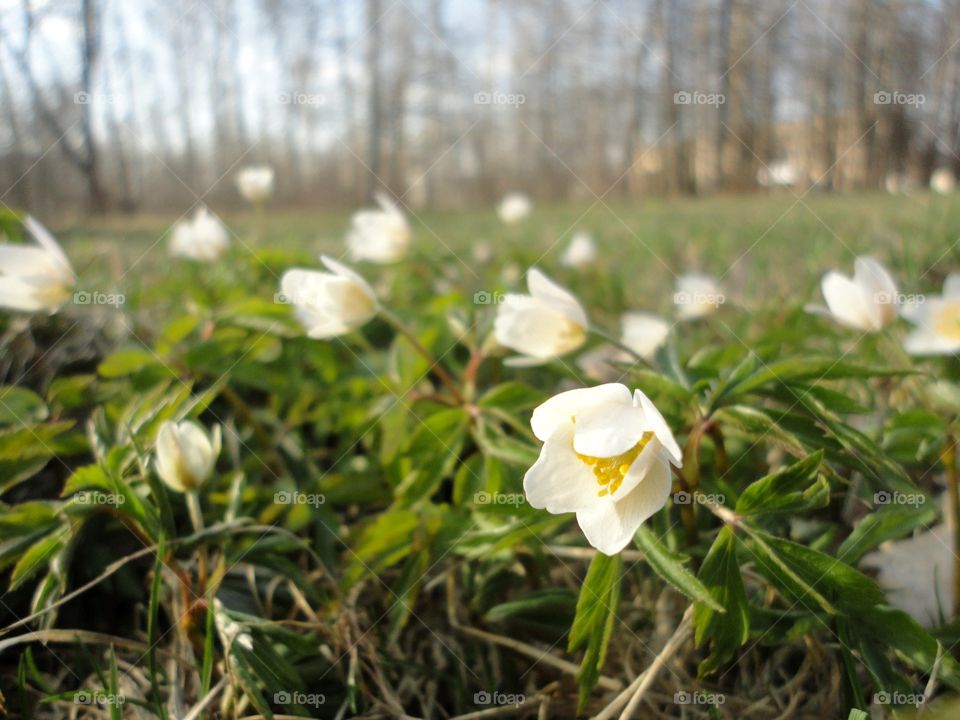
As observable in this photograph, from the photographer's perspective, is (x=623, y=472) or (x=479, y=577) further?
(x=479, y=577)

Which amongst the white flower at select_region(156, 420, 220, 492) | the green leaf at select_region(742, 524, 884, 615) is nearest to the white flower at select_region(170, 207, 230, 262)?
the white flower at select_region(156, 420, 220, 492)

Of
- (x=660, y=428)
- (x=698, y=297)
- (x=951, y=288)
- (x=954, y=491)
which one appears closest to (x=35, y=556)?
(x=660, y=428)

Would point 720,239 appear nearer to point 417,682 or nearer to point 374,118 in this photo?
point 417,682

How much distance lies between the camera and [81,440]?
122 cm

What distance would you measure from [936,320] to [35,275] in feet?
5.68

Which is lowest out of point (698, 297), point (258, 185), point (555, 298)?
point (698, 297)

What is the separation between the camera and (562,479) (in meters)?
0.82

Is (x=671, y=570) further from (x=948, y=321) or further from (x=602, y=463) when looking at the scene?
(x=948, y=321)

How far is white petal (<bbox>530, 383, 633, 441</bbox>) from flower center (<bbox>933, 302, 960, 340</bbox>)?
804 millimetres

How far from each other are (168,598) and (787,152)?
12082mm

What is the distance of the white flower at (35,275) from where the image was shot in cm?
126

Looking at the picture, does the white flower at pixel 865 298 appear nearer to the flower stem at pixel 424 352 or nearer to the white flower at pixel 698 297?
the flower stem at pixel 424 352

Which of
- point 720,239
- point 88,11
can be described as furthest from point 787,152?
point 88,11

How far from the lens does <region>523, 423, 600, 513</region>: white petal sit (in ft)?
2.66
